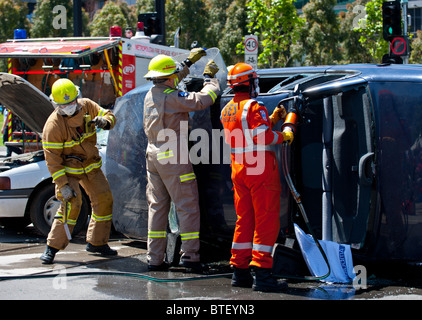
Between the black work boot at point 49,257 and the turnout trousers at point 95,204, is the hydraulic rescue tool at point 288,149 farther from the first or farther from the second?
the black work boot at point 49,257

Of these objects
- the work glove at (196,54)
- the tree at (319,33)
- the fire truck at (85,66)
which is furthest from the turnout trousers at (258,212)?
the tree at (319,33)

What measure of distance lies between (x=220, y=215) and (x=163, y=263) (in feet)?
2.22

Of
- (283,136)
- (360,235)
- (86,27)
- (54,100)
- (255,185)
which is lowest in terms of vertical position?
(360,235)

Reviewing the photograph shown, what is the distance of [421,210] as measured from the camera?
14.8ft

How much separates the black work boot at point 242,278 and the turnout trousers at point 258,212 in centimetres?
4

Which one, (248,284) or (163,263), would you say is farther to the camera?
(163,263)

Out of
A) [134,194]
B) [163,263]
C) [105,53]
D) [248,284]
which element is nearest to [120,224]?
[134,194]

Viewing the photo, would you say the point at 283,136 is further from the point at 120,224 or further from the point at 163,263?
the point at 120,224

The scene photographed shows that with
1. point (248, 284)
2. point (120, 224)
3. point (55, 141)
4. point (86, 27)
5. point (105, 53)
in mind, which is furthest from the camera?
point (86, 27)

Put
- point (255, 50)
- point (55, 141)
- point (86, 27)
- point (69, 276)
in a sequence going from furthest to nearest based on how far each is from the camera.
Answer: point (86, 27) → point (255, 50) → point (55, 141) → point (69, 276)

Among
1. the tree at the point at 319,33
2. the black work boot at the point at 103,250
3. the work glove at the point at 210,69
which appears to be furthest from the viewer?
the tree at the point at 319,33

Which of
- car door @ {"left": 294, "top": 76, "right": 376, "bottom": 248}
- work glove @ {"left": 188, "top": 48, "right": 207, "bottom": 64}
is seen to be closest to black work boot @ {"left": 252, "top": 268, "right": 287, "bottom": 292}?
car door @ {"left": 294, "top": 76, "right": 376, "bottom": 248}

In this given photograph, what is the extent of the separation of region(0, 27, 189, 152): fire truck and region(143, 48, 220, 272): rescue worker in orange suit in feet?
18.0

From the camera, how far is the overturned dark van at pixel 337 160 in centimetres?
450
